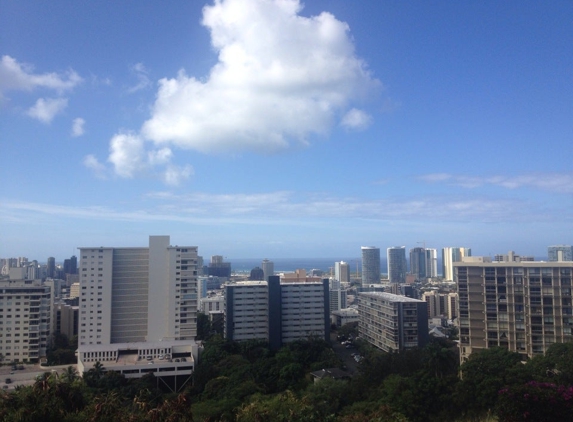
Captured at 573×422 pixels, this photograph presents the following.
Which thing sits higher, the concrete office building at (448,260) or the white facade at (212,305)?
the concrete office building at (448,260)

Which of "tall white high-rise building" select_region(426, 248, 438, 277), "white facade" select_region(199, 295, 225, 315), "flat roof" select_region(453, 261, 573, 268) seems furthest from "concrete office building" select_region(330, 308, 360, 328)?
"tall white high-rise building" select_region(426, 248, 438, 277)

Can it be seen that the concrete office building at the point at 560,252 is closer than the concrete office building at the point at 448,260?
Yes

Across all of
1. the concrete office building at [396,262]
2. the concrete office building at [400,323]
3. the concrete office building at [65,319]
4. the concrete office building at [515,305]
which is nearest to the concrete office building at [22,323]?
the concrete office building at [65,319]

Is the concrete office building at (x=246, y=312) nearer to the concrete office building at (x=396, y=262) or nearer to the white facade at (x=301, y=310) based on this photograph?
the white facade at (x=301, y=310)

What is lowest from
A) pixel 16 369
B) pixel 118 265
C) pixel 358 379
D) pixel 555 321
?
pixel 16 369

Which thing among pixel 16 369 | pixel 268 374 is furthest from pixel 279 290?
pixel 16 369

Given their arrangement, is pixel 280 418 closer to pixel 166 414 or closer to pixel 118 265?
pixel 166 414

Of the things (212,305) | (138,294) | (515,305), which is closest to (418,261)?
(212,305)
